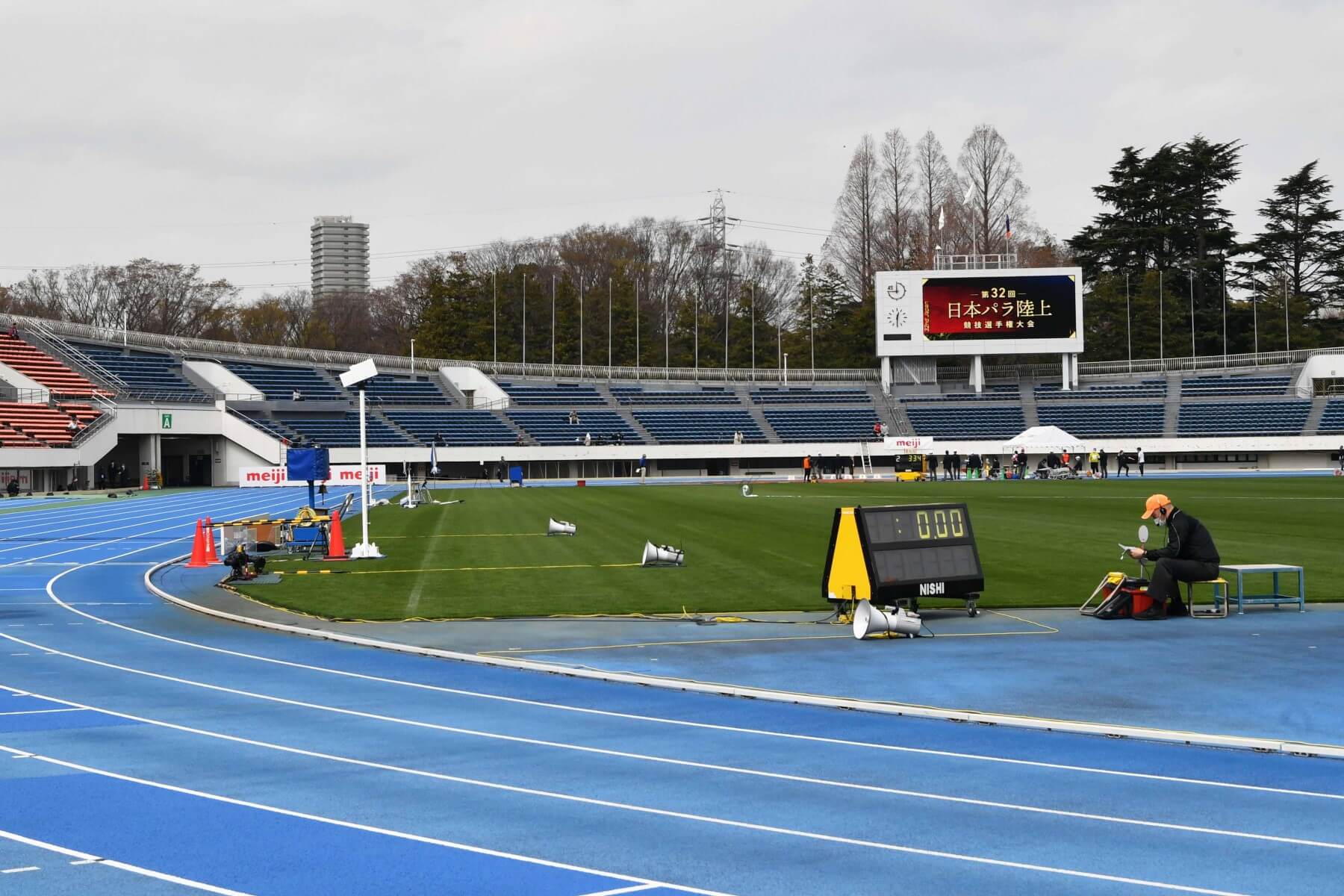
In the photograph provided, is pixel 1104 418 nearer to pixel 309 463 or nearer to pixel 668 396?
Answer: pixel 668 396

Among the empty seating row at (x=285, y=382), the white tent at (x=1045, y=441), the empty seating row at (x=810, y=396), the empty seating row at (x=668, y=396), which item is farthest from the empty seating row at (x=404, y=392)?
the white tent at (x=1045, y=441)

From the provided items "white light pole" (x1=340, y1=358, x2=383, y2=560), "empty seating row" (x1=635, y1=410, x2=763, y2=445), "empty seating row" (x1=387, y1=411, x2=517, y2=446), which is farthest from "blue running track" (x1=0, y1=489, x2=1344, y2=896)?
"empty seating row" (x1=635, y1=410, x2=763, y2=445)

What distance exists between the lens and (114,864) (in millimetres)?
6980

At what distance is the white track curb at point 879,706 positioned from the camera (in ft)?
30.6

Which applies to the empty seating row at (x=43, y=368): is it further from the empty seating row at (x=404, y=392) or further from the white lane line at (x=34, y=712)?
the white lane line at (x=34, y=712)

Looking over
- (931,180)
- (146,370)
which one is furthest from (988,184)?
(146,370)

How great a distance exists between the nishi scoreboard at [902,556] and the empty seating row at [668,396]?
2881 inches

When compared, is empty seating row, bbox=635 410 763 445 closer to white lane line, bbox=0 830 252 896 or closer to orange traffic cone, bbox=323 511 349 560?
orange traffic cone, bbox=323 511 349 560

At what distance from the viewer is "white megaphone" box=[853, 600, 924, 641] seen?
14.9 metres

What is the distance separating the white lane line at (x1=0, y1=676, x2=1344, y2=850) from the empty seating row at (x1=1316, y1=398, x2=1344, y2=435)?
79.4m

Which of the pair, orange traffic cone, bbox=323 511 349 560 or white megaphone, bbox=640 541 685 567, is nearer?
white megaphone, bbox=640 541 685 567

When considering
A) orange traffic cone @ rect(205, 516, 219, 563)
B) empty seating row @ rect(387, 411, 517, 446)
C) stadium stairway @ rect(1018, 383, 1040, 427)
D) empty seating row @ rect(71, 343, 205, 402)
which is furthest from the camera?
stadium stairway @ rect(1018, 383, 1040, 427)

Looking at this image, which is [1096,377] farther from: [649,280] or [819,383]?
[649,280]

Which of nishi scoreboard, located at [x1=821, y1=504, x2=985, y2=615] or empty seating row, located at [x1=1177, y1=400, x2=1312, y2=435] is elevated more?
empty seating row, located at [x1=1177, y1=400, x2=1312, y2=435]
